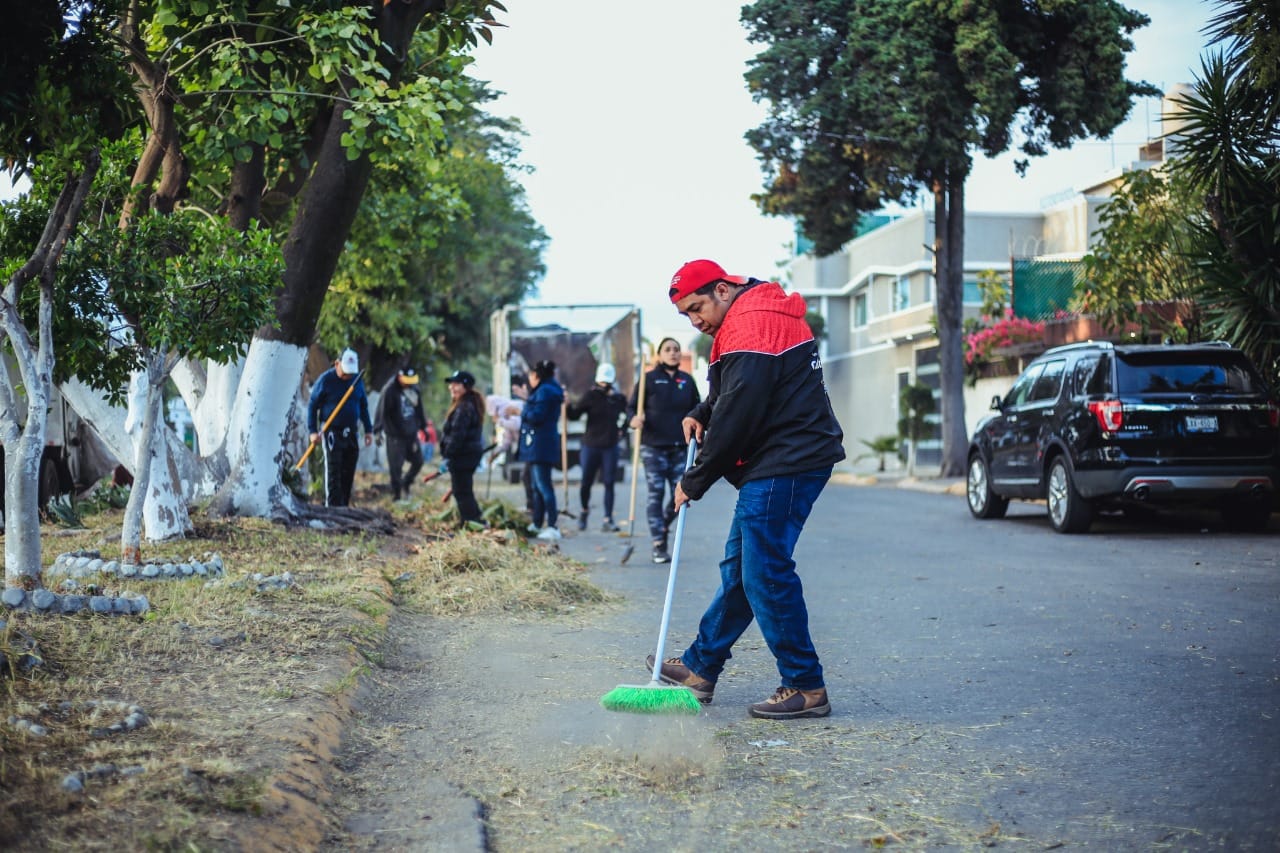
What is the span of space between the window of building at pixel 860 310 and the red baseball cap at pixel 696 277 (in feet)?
139

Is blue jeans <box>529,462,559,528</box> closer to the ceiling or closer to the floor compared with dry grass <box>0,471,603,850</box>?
closer to the ceiling

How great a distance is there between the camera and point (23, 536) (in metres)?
7.15

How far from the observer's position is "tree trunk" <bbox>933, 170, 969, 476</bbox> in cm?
2681

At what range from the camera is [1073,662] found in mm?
7035

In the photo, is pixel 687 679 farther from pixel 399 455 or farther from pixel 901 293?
pixel 901 293

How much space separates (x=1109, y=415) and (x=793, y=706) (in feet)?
29.2

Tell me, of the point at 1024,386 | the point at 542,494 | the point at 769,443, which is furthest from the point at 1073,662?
the point at 1024,386

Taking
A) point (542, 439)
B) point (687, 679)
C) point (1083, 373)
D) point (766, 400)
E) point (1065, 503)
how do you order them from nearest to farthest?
point (766, 400) < point (687, 679) < point (1083, 373) < point (1065, 503) < point (542, 439)

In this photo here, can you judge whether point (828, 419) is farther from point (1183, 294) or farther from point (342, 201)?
point (1183, 294)

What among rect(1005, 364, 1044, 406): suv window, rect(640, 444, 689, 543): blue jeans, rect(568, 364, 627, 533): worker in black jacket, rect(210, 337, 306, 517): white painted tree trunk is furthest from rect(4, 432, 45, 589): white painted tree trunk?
rect(1005, 364, 1044, 406): suv window

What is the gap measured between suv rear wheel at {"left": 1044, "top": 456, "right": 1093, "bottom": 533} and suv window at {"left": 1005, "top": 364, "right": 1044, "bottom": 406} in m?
1.37

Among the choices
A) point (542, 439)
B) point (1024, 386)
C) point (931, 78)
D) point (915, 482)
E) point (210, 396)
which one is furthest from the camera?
point (915, 482)

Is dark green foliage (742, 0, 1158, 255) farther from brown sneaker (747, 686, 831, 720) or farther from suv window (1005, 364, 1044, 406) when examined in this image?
brown sneaker (747, 686, 831, 720)

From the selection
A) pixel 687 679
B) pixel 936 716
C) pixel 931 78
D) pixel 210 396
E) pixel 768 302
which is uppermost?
pixel 931 78
